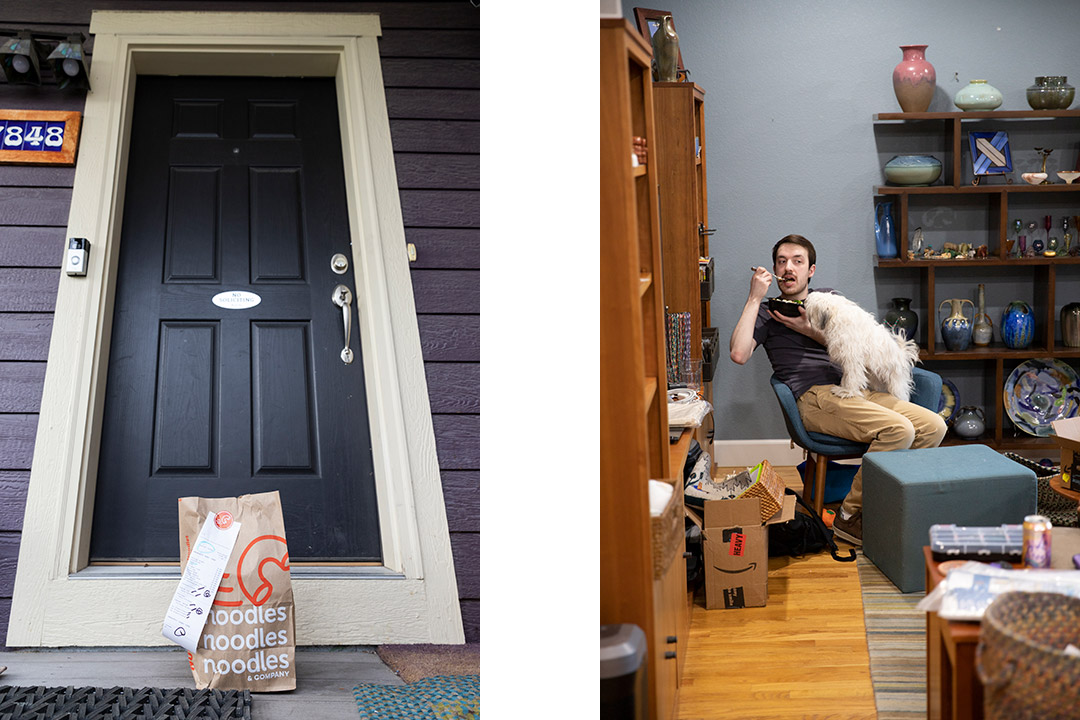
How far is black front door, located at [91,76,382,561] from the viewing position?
9.80ft

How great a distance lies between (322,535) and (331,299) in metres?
0.81

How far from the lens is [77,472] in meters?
2.82

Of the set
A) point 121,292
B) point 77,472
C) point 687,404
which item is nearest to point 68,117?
point 121,292

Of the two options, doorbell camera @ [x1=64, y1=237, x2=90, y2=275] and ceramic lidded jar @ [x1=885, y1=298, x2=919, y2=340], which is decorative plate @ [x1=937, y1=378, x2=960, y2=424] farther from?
doorbell camera @ [x1=64, y1=237, x2=90, y2=275]

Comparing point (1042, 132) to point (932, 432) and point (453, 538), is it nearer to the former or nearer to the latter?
point (932, 432)

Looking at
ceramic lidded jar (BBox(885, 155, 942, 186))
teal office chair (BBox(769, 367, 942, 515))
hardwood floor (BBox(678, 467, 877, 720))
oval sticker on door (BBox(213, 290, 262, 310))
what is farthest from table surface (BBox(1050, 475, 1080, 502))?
oval sticker on door (BBox(213, 290, 262, 310))

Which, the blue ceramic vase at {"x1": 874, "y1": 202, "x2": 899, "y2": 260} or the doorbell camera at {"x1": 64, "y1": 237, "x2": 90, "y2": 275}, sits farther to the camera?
the blue ceramic vase at {"x1": 874, "y1": 202, "x2": 899, "y2": 260}

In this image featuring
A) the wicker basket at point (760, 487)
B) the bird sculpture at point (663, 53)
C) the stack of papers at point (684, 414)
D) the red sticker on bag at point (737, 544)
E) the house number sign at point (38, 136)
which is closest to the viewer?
the stack of papers at point (684, 414)

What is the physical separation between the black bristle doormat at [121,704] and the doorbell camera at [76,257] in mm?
1262

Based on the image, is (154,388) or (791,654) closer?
(791,654)

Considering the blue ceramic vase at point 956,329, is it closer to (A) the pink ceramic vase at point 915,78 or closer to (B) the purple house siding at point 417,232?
(A) the pink ceramic vase at point 915,78

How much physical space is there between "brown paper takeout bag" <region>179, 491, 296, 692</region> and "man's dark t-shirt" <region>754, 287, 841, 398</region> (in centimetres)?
186

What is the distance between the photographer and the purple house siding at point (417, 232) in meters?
2.84

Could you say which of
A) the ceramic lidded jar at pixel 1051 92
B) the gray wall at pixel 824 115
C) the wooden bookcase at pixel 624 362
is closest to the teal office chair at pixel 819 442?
the gray wall at pixel 824 115
